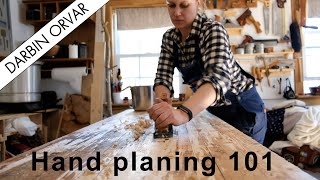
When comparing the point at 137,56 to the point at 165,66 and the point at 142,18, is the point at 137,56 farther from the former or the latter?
the point at 165,66

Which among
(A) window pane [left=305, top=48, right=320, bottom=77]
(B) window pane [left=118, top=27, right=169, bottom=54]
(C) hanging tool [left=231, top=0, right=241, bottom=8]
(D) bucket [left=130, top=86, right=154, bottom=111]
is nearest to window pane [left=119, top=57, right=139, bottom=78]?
(B) window pane [left=118, top=27, right=169, bottom=54]

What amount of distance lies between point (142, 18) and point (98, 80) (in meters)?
1.89

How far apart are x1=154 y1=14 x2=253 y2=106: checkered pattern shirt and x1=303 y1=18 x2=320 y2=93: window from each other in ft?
9.57

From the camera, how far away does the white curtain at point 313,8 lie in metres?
3.90

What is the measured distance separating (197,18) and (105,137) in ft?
2.14

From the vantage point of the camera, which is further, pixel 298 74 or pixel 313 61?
pixel 313 61

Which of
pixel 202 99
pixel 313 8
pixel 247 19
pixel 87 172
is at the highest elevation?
pixel 313 8

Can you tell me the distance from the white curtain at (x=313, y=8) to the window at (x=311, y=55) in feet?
0.25

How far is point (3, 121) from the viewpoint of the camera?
2.28 metres

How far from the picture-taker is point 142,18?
13.0ft

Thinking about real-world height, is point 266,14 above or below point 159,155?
above

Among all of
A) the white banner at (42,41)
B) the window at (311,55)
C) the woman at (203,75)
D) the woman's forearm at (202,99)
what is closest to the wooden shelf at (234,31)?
the window at (311,55)

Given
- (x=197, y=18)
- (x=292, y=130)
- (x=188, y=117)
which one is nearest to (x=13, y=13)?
(x=197, y=18)

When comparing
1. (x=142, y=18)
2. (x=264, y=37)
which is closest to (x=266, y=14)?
(x=264, y=37)
